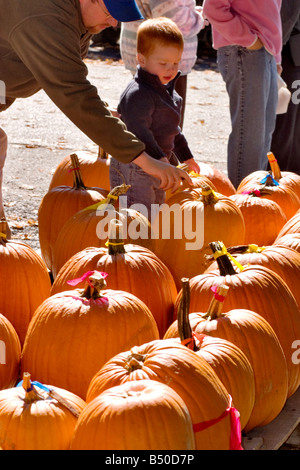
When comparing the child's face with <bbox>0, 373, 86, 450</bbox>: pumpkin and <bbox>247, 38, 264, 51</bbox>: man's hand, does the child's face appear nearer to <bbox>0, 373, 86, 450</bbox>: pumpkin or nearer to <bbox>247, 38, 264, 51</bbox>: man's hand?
<bbox>247, 38, 264, 51</bbox>: man's hand

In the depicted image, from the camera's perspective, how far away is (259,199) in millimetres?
3742

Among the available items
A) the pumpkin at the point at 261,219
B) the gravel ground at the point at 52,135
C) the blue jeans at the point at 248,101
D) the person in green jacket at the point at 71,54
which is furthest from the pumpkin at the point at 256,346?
the blue jeans at the point at 248,101

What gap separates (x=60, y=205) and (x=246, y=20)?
2097 millimetres

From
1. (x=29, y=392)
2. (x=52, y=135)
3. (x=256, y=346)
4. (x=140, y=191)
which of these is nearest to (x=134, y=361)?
(x=29, y=392)

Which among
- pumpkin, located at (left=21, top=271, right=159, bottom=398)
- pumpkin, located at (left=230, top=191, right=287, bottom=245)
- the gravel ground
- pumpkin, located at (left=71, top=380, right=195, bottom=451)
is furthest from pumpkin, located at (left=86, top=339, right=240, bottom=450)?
the gravel ground

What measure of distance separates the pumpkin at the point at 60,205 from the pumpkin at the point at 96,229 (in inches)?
13.0

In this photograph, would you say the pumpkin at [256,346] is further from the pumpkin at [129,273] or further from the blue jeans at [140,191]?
the blue jeans at [140,191]

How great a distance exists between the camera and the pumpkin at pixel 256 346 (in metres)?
2.37

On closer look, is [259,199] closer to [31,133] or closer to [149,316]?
[149,316]

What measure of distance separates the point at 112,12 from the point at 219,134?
6.06m

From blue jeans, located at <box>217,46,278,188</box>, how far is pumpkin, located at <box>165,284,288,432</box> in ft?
9.30

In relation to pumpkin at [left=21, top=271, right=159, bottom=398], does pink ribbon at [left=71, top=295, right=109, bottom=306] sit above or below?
above

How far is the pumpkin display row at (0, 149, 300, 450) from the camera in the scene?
6.10 ft

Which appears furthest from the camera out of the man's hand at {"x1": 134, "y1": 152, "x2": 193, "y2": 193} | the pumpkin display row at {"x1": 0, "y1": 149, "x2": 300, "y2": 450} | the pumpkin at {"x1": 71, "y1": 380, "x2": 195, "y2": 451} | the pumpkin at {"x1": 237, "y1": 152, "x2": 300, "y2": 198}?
the pumpkin at {"x1": 237, "y1": 152, "x2": 300, "y2": 198}
